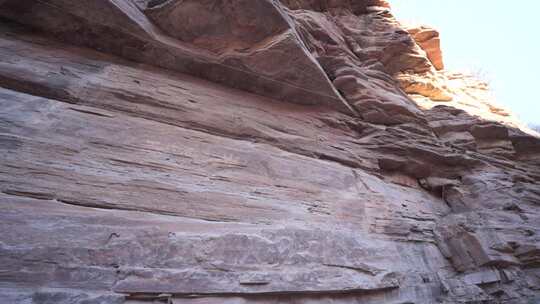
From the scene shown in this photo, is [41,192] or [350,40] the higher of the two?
[350,40]

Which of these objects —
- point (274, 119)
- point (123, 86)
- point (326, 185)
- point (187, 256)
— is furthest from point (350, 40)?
point (187, 256)

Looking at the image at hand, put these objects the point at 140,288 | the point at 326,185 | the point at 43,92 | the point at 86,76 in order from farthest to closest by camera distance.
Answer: the point at 326,185 → the point at 86,76 → the point at 43,92 → the point at 140,288

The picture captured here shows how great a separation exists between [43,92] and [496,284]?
8393 millimetres

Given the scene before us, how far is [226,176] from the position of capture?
505 cm

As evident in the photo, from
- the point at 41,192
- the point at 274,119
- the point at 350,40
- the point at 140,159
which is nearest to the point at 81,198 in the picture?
the point at 41,192

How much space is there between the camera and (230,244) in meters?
3.99

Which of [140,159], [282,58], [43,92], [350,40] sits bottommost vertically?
[140,159]

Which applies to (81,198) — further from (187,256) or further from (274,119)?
(274,119)

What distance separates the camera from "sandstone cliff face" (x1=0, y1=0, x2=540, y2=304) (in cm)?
346

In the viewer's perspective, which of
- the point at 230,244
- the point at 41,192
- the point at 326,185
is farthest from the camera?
the point at 326,185

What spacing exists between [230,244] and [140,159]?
73.6 inches

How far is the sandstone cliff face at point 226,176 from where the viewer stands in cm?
346

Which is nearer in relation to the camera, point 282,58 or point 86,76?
point 86,76

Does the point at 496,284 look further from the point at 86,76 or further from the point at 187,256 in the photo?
the point at 86,76
